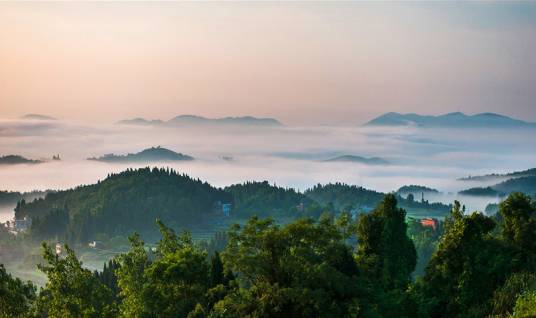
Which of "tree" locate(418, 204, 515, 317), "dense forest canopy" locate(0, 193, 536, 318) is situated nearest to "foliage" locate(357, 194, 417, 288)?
"dense forest canopy" locate(0, 193, 536, 318)

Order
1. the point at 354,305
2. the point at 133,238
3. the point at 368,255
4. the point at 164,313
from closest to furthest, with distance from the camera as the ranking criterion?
the point at 354,305 < the point at 164,313 < the point at 133,238 < the point at 368,255

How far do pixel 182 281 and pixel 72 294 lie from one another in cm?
524

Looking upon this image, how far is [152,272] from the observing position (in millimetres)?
33750

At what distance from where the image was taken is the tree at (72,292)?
Answer: 35.2 metres

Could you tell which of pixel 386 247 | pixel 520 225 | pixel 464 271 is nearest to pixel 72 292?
pixel 386 247

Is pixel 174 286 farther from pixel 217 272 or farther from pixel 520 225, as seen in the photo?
pixel 520 225

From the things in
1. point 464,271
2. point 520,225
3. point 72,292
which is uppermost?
point 520,225

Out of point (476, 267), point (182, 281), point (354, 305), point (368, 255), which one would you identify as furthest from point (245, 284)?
point (476, 267)

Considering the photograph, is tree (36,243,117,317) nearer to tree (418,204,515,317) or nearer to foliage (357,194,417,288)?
foliage (357,194,417,288)

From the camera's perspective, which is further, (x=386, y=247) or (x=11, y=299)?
(x=386, y=247)

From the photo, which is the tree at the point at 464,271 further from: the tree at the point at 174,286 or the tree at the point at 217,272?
the tree at the point at 174,286

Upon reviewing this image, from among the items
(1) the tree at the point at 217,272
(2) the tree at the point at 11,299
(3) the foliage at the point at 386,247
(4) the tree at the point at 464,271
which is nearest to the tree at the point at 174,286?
(1) the tree at the point at 217,272

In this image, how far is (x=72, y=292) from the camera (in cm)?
3588

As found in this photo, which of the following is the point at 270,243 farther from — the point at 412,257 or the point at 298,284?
the point at 412,257
